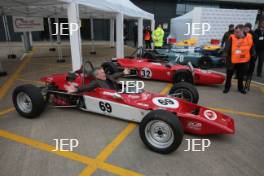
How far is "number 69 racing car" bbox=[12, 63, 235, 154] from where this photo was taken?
10.4 feet

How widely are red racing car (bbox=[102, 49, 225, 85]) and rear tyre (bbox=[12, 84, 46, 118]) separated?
322 cm

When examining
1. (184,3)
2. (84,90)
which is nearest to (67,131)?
(84,90)

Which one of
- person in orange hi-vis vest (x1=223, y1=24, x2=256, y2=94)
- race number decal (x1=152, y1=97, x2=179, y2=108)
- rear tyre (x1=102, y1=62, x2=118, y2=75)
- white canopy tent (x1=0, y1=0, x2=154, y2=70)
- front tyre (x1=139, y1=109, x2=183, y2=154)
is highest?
white canopy tent (x1=0, y1=0, x2=154, y2=70)

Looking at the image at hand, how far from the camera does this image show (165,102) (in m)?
3.82

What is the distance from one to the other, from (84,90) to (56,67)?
5.89 metres

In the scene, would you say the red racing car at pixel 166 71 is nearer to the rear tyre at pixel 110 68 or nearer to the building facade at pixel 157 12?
the rear tyre at pixel 110 68

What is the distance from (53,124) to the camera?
4148 mm

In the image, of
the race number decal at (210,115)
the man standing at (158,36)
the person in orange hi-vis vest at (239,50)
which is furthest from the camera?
the man standing at (158,36)

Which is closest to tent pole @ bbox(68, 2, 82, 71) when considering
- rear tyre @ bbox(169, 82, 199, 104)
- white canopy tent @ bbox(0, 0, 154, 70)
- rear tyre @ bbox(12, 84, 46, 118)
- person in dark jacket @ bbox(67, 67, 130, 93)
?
white canopy tent @ bbox(0, 0, 154, 70)

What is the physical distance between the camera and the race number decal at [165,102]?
3.74 m

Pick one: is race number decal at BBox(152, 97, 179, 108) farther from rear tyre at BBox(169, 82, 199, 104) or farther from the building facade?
the building facade

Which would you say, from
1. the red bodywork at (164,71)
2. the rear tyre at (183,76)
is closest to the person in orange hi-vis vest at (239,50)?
the red bodywork at (164,71)

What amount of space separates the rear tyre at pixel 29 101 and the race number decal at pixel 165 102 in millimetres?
2137

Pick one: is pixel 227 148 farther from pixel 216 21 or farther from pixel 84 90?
pixel 216 21
